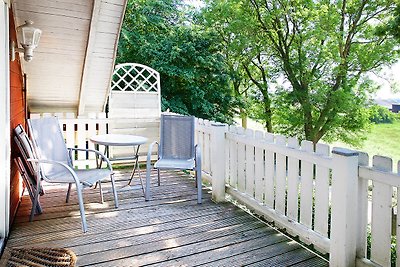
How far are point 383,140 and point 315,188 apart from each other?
9.27 meters

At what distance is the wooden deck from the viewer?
2.30 m

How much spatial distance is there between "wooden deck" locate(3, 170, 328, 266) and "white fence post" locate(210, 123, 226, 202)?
0.48 feet

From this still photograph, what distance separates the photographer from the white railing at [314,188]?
6.40ft

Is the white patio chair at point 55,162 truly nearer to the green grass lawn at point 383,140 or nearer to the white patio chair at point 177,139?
the white patio chair at point 177,139

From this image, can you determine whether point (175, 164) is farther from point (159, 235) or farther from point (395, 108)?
point (395, 108)

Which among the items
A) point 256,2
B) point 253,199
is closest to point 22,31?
point 253,199

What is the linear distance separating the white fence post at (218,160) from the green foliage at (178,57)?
533 cm

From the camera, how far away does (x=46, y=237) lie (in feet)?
8.63

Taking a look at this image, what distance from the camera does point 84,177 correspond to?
308 cm

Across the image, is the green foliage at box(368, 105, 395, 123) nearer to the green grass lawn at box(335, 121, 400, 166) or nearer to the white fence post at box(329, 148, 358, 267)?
the green grass lawn at box(335, 121, 400, 166)

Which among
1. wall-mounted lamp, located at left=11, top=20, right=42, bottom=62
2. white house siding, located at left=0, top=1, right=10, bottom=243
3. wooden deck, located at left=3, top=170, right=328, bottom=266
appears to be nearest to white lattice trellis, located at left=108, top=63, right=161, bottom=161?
wooden deck, located at left=3, top=170, right=328, bottom=266

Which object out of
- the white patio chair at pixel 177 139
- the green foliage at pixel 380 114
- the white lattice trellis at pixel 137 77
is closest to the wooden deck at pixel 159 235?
the white patio chair at pixel 177 139

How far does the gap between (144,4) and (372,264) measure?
9021mm

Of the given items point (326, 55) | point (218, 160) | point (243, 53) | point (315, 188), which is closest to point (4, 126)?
point (218, 160)
